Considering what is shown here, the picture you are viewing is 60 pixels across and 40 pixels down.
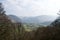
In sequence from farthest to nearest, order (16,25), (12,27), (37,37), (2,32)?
1. (16,25)
2. (12,27)
3. (2,32)
4. (37,37)

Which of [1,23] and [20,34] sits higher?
[1,23]

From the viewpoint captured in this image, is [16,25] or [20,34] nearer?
[20,34]

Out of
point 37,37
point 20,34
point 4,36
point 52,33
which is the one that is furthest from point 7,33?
point 52,33

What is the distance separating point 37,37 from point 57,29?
7.69ft

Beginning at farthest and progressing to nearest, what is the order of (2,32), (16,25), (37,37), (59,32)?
1. (16,25)
2. (2,32)
3. (37,37)
4. (59,32)

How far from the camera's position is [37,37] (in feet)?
64.9

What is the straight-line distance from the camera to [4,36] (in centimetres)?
2192

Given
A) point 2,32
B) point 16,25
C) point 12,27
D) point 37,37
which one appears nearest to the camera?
point 37,37

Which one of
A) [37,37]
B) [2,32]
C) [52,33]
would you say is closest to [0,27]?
[2,32]

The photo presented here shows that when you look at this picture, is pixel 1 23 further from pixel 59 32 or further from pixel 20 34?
pixel 59 32

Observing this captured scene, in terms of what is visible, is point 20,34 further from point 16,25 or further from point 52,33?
point 52,33

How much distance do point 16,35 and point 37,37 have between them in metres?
4.21

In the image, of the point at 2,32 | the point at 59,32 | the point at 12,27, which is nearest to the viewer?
the point at 59,32

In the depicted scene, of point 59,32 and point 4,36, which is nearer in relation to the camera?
point 59,32
